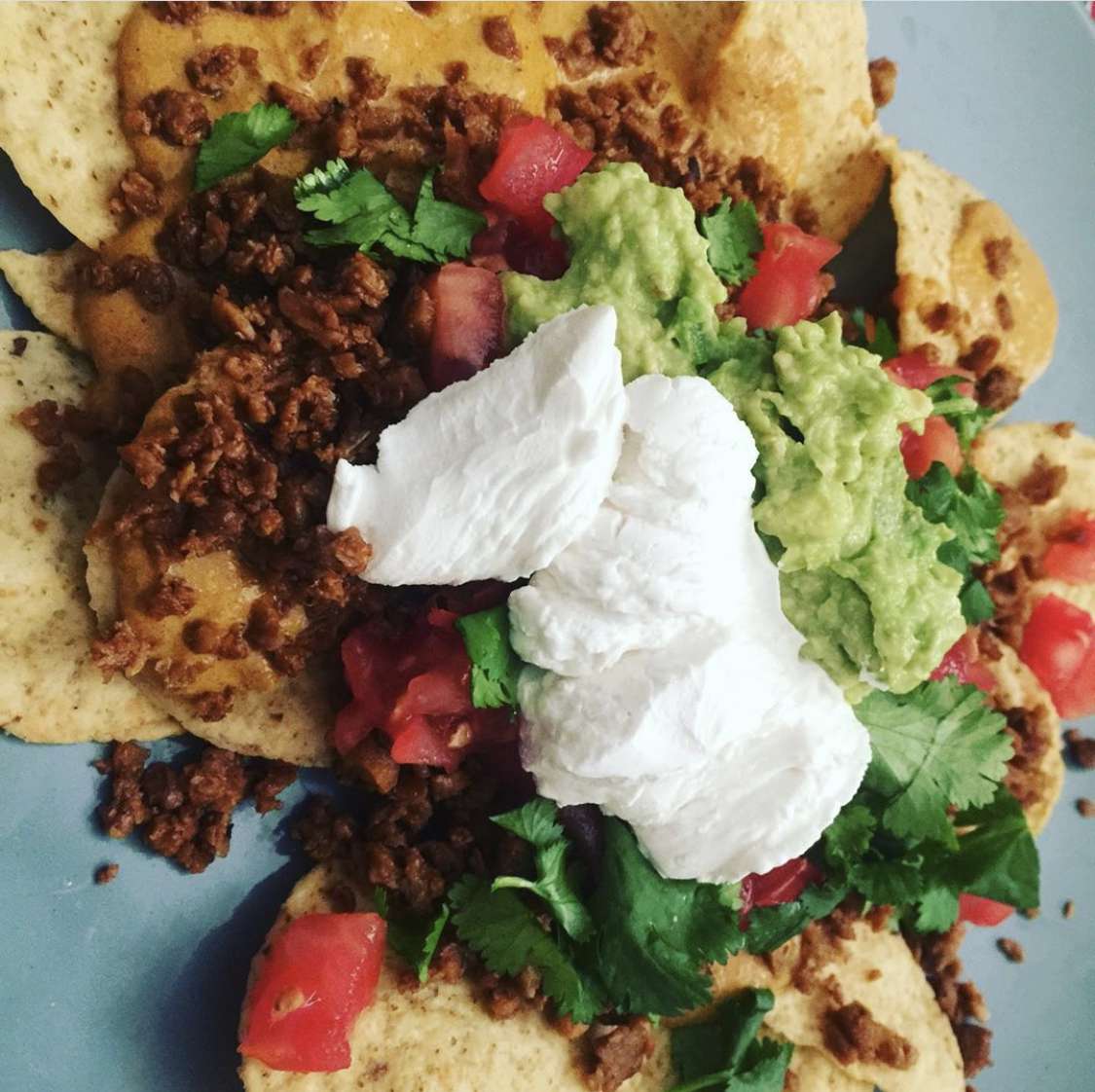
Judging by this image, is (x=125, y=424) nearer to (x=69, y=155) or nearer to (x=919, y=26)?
(x=69, y=155)

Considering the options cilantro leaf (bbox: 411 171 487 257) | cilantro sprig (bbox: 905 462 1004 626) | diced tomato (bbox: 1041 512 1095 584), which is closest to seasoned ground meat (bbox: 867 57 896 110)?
cilantro sprig (bbox: 905 462 1004 626)

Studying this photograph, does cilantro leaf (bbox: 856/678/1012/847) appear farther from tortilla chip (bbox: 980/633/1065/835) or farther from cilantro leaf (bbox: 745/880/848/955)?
tortilla chip (bbox: 980/633/1065/835)

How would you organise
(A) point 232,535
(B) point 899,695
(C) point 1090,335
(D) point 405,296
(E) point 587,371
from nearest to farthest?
(E) point 587,371
(A) point 232,535
(D) point 405,296
(B) point 899,695
(C) point 1090,335

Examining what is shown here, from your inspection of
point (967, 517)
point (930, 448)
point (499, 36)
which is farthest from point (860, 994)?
point (499, 36)

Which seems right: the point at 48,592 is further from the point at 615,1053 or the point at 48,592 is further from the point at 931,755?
the point at 931,755

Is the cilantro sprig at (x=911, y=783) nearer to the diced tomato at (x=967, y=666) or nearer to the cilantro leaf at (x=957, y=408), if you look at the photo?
the diced tomato at (x=967, y=666)

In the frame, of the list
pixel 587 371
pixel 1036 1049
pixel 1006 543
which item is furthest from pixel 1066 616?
pixel 587 371
